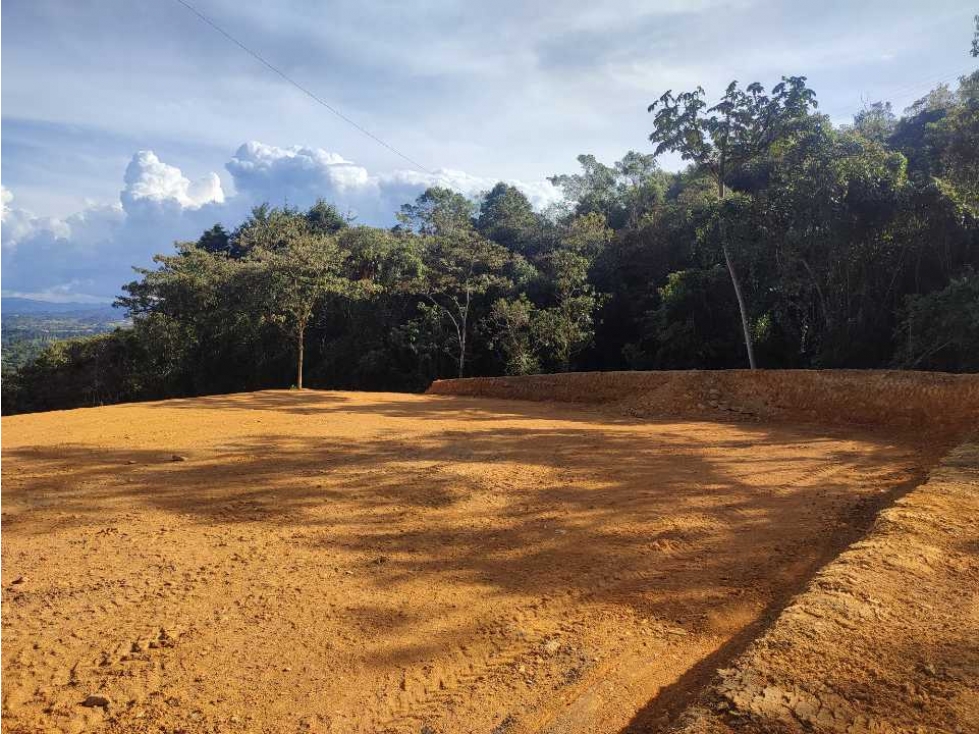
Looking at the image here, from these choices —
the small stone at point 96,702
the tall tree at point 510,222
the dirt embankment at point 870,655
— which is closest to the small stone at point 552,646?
the dirt embankment at point 870,655

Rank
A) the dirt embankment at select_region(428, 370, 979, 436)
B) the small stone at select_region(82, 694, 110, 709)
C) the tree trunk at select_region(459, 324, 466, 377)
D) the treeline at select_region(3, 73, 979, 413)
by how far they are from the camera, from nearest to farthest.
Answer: the small stone at select_region(82, 694, 110, 709) < the dirt embankment at select_region(428, 370, 979, 436) < the treeline at select_region(3, 73, 979, 413) < the tree trunk at select_region(459, 324, 466, 377)

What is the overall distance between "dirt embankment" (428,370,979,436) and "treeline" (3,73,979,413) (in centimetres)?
→ 363

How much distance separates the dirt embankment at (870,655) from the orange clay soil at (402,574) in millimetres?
218

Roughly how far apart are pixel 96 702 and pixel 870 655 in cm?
331

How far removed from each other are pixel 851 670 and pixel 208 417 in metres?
9.36

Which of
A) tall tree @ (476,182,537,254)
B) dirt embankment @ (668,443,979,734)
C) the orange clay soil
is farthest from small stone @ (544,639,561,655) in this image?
tall tree @ (476,182,537,254)

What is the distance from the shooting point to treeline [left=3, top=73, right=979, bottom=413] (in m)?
13.0

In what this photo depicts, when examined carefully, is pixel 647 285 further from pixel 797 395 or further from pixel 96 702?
pixel 96 702

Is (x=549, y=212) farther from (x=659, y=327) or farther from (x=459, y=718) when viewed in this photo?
(x=459, y=718)

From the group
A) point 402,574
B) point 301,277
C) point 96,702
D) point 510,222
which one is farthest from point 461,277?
point 96,702

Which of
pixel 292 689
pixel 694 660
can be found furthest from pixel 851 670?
pixel 292 689

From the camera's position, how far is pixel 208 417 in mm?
9477

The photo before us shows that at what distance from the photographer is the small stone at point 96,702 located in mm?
2404

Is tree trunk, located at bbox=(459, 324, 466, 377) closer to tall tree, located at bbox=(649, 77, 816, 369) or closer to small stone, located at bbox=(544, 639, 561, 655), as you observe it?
tall tree, located at bbox=(649, 77, 816, 369)
